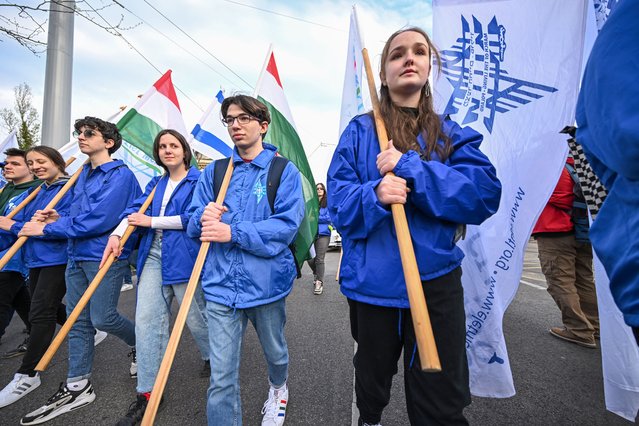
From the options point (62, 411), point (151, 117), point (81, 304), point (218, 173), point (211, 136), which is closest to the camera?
point (81, 304)

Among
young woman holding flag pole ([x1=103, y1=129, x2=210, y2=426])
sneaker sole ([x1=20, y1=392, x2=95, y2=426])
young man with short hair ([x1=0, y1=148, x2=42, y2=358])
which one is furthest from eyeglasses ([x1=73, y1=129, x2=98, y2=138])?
sneaker sole ([x1=20, y1=392, x2=95, y2=426])

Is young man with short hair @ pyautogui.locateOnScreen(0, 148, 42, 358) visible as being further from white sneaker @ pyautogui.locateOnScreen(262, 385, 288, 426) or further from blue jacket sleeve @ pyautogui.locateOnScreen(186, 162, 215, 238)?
white sneaker @ pyautogui.locateOnScreen(262, 385, 288, 426)

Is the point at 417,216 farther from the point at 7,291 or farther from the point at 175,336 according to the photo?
the point at 7,291

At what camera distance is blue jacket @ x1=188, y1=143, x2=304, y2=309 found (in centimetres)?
186

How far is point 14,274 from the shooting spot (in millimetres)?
3131

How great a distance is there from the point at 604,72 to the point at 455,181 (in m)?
0.62

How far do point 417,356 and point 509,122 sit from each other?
166 cm

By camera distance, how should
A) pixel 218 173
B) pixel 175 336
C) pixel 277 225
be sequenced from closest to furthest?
pixel 175 336
pixel 277 225
pixel 218 173

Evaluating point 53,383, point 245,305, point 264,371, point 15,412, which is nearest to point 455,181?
point 245,305

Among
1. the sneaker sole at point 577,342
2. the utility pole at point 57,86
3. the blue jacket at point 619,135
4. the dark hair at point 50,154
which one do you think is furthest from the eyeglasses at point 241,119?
the utility pole at point 57,86

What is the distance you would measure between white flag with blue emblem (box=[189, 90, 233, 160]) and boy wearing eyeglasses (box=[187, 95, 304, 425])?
210 centimetres

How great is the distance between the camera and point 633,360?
1674 millimetres

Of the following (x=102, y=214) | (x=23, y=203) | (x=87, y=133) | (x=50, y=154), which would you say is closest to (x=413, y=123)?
(x=102, y=214)

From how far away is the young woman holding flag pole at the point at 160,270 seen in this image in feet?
7.59
